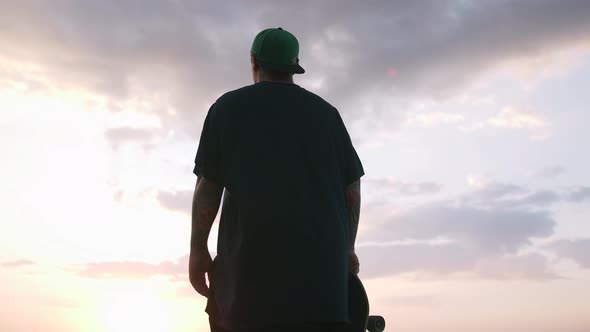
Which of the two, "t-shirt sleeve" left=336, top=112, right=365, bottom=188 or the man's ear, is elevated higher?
the man's ear

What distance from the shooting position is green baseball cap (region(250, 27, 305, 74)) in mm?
5105

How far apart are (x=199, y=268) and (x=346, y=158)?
129cm

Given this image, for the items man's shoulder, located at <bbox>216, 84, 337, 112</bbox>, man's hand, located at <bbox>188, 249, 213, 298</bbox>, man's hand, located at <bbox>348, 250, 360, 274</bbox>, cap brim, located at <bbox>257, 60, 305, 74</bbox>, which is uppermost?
cap brim, located at <bbox>257, 60, 305, 74</bbox>

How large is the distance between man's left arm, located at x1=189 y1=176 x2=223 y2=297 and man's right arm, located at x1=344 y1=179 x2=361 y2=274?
926 mm

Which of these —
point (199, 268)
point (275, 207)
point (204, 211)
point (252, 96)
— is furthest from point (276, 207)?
point (252, 96)

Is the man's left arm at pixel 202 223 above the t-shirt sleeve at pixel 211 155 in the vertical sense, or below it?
below

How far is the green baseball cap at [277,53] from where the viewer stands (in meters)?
5.11

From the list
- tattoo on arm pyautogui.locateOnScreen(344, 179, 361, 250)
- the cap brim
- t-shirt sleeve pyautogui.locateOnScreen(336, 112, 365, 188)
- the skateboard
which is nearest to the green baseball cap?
the cap brim

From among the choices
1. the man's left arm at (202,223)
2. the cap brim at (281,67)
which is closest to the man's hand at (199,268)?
the man's left arm at (202,223)

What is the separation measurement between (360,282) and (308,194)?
817mm

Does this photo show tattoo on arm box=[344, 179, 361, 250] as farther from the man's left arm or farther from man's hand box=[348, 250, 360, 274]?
the man's left arm

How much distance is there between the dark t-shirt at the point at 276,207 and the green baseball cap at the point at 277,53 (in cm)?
16

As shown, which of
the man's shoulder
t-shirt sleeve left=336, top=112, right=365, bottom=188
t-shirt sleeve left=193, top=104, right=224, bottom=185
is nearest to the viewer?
t-shirt sleeve left=193, top=104, right=224, bottom=185

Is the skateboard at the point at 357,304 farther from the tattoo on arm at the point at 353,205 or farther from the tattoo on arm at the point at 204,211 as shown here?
the tattoo on arm at the point at 204,211
